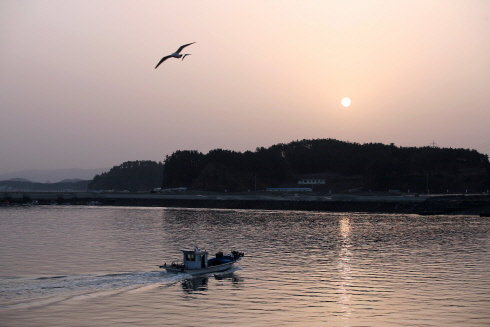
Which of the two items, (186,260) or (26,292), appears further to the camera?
(186,260)

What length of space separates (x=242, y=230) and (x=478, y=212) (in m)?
66.2

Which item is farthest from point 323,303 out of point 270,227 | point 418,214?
point 418,214

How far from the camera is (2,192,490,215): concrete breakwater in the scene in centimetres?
12475

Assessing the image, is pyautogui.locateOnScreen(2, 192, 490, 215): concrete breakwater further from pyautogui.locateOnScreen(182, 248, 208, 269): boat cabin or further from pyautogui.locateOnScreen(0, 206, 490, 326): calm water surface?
pyautogui.locateOnScreen(182, 248, 208, 269): boat cabin

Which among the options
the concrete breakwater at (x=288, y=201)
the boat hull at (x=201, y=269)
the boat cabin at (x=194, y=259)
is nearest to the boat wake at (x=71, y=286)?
the boat hull at (x=201, y=269)

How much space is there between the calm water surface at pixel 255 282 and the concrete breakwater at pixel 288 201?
56798 mm

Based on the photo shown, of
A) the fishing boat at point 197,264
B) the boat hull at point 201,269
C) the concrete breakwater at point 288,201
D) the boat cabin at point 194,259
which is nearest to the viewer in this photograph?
the boat hull at point 201,269

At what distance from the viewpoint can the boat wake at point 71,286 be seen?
33156mm

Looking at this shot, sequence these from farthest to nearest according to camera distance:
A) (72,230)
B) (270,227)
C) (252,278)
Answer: (270,227) < (72,230) < (252,278)

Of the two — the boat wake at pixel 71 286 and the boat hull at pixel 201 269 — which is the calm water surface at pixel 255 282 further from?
the boat hull at pixel 201 269

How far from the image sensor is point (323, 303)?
3250 centimetres

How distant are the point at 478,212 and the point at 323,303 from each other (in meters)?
97.1

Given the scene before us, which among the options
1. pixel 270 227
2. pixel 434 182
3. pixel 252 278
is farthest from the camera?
pixel 434 182

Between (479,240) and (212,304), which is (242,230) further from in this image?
(212,304)
